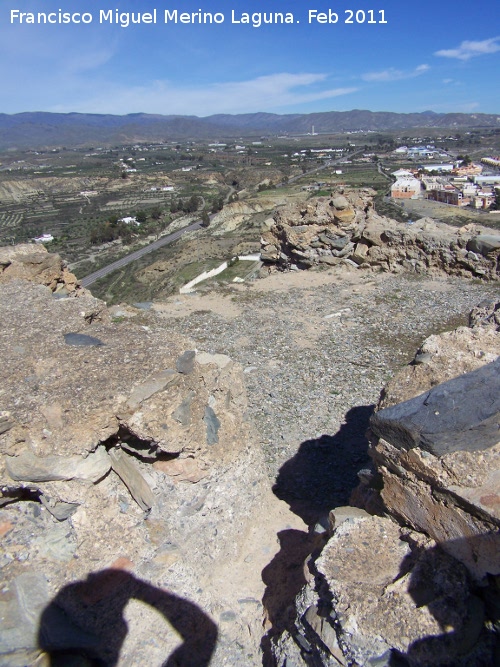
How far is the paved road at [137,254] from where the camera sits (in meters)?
43.3

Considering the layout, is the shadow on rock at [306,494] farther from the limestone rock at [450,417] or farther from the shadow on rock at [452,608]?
the limestone rock at [450,417]

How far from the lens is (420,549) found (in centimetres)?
410

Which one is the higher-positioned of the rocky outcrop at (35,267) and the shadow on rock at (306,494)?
the rocky outcrop at (35,267)

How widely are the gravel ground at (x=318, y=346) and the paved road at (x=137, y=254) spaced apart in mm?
29181

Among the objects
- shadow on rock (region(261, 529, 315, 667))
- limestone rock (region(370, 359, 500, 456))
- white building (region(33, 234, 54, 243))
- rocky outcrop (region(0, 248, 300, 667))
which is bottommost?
white building (region(33, 234, 54, 243))

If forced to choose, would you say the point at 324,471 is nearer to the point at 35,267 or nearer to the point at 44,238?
the point at 35,267

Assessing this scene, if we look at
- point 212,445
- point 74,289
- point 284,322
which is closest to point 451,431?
point 212,445

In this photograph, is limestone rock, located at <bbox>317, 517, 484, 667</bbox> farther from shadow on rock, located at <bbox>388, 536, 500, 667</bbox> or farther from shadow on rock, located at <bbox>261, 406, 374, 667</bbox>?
shadow on rock, located at <bbox>261, 406, 374, 667</bbox>

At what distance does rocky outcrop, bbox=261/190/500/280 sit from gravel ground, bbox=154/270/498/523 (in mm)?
735

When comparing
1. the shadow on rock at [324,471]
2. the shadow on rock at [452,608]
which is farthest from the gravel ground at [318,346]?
the shadow on rock at [452,608]

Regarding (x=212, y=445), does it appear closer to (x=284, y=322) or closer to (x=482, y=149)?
(x=284, y=322)

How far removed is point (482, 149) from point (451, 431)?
167445mm

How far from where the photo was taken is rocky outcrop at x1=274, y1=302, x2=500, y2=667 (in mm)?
3566

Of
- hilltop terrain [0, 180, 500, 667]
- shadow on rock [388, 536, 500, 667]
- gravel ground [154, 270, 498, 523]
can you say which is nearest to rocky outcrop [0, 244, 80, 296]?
gravel ground [154, 270, 498, 523]
